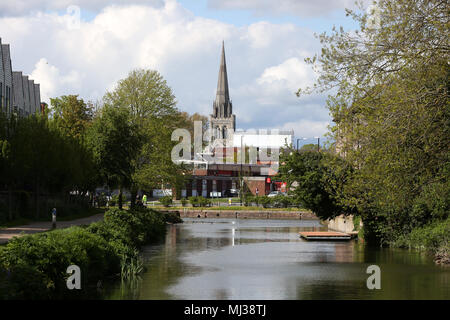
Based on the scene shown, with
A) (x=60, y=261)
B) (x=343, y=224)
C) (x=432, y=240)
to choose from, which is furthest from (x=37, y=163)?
(x=60, y=261)

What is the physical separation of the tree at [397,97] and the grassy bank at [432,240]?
591cm

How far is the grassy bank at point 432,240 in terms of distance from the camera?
31964 millimetres

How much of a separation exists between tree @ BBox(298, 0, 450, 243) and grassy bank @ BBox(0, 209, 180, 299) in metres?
9.16

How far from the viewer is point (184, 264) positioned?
30969 millimetres

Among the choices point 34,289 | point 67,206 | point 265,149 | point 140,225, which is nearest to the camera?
point 34,289

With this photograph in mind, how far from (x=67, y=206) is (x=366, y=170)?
106 feet

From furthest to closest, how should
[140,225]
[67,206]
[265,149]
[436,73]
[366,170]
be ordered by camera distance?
[265,149] < [67,206] < [140,225] < [366,170] < [436,73]

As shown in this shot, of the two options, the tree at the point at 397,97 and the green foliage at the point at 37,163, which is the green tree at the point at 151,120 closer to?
the green foliage at the point at 37,163

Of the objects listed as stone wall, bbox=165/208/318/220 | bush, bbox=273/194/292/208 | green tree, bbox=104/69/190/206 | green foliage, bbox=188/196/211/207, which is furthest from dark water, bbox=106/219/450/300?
green foliage, bbox=188/196/211/207

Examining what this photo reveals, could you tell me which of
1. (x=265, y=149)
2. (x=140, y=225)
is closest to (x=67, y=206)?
(x=140, y=225)

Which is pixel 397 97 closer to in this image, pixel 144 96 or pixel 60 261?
pixel 60 261

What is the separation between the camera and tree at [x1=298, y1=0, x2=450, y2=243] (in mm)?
23562
